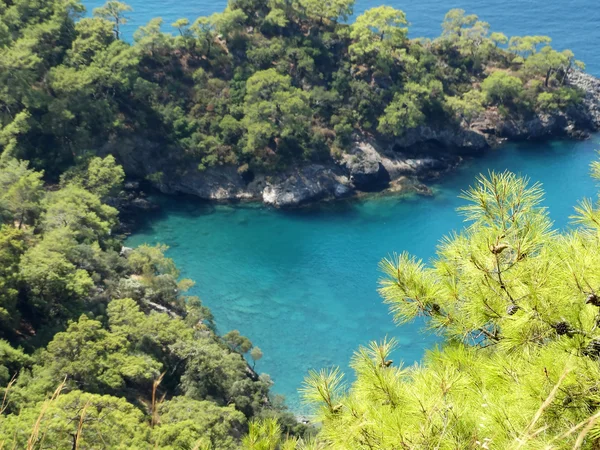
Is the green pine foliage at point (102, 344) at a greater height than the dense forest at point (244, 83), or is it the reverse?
the dense forest at point (244, 83)

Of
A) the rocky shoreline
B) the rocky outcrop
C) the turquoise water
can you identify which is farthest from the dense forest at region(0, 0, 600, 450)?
the turquoise water

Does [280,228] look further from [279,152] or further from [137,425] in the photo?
[137,425]

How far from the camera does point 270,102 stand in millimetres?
31656

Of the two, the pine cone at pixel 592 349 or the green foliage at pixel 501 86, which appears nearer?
the pine cone at pixel 592 349

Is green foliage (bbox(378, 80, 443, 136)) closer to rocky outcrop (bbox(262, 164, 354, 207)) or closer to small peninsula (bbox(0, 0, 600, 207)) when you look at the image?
small peninsula (bbox(0, 0, 600, 207))

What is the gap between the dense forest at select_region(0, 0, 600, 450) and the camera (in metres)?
3.90

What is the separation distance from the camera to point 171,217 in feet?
99.4

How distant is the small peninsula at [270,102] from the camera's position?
29.4 meters

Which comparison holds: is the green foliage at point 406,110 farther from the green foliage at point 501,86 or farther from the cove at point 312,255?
the green foliage at point 501,86

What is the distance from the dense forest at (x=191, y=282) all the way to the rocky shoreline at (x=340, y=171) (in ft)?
2.87

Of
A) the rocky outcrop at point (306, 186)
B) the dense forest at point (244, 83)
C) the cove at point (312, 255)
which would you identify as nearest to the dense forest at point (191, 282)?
the dense forest at point (244, 83)

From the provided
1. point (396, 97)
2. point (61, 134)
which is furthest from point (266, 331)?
point (396, 97)

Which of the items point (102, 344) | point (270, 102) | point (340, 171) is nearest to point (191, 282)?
point (102, 344)

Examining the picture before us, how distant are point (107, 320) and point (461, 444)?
1676 cm
